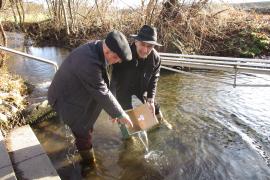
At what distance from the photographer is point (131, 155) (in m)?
5.17

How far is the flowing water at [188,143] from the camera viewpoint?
15.4 ft

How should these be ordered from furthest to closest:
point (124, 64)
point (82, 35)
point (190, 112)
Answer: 1. point (82, 35)
2. point (190, 112)
3. point (124, 64)

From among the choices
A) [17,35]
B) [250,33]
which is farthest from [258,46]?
[17,35]

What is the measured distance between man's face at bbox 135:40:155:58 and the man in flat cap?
855 millimetres

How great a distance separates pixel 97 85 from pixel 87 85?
123mm

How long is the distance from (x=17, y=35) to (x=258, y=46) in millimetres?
16653

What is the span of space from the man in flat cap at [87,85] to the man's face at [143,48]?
86 centimetres

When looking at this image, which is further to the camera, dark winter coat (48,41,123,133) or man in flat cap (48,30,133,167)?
dark winter coat (48,41,123,133)

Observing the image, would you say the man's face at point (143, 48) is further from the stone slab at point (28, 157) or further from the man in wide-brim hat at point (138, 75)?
the stone slab at point (28, 157)

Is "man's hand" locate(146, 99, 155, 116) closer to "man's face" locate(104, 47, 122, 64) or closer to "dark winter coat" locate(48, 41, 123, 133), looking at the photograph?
"dark winter coat" locate(48, 41, 123, 133)

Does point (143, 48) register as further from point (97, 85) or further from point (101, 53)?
point (97, 85)

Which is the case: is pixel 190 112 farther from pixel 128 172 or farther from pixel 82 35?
pixel 82 35

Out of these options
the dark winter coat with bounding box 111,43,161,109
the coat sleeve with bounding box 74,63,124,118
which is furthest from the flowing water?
the coat sleeve with bounding box 74,63,124,118

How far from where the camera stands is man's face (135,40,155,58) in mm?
4446
